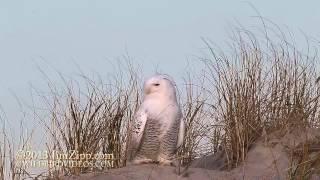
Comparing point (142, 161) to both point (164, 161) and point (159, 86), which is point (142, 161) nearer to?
point (164, 161)

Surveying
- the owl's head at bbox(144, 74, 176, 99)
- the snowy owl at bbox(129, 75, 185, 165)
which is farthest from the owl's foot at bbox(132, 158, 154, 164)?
the owl's head at bbox(144, 74, 176, 99)

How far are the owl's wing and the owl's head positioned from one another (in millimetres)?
144

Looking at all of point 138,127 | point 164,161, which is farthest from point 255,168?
point 138,127

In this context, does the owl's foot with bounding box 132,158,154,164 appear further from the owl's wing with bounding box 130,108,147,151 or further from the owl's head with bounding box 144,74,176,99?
the owl's head with bounding box 144,74,176,99

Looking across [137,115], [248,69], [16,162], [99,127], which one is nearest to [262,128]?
[248,69]

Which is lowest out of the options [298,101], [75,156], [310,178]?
[310,178]

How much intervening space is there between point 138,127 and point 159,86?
298 mm

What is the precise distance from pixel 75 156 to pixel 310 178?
1.84 meters

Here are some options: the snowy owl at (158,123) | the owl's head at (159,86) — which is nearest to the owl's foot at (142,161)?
the snowy owl at (158,123)

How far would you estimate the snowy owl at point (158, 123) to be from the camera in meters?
3.87

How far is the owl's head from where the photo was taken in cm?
390

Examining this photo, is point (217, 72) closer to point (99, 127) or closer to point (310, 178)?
point (99, 127)

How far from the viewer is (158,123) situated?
3869 millimetres

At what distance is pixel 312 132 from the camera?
4.23 m
